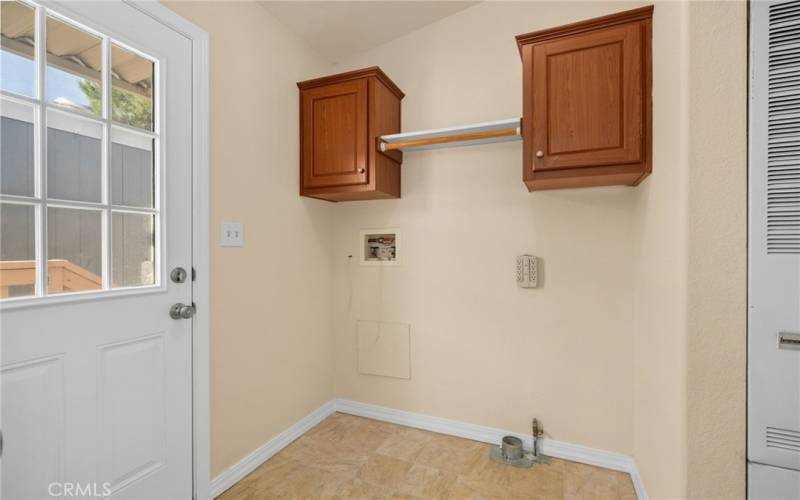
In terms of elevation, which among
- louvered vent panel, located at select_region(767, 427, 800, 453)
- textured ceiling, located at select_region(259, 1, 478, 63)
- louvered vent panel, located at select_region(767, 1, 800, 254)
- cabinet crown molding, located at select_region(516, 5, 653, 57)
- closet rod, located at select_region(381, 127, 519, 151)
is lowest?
louvered vent panel, located at select_region(767, 427, 800, 453)

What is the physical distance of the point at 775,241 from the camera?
3.57ft

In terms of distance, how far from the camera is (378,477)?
1939 mm

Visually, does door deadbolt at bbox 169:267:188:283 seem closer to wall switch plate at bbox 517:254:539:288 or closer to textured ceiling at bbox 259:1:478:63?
textured ceiling at bbox 259:1:478:63

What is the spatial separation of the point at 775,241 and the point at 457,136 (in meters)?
1.47

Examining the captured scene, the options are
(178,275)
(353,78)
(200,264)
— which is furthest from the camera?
(353,78)

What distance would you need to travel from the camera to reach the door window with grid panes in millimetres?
1150

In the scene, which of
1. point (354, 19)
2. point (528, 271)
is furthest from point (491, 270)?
point (354, 19)

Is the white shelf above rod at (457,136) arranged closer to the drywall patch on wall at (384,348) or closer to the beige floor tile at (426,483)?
the drywall patch on wall at (384,348)

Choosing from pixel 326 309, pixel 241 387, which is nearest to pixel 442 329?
pixel 326 309

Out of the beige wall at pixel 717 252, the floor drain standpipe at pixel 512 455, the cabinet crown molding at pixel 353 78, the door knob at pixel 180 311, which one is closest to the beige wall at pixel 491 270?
the floor drain standpipe at pixel 512 455

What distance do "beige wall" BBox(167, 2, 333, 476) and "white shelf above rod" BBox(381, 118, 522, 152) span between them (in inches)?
27.9

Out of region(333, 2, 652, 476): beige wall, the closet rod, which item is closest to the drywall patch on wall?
region(333, 2, 652, 476): beige wall

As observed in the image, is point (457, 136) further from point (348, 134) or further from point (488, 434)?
point (488, 434)

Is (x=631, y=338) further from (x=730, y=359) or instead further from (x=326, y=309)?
(x=326, y=309)
